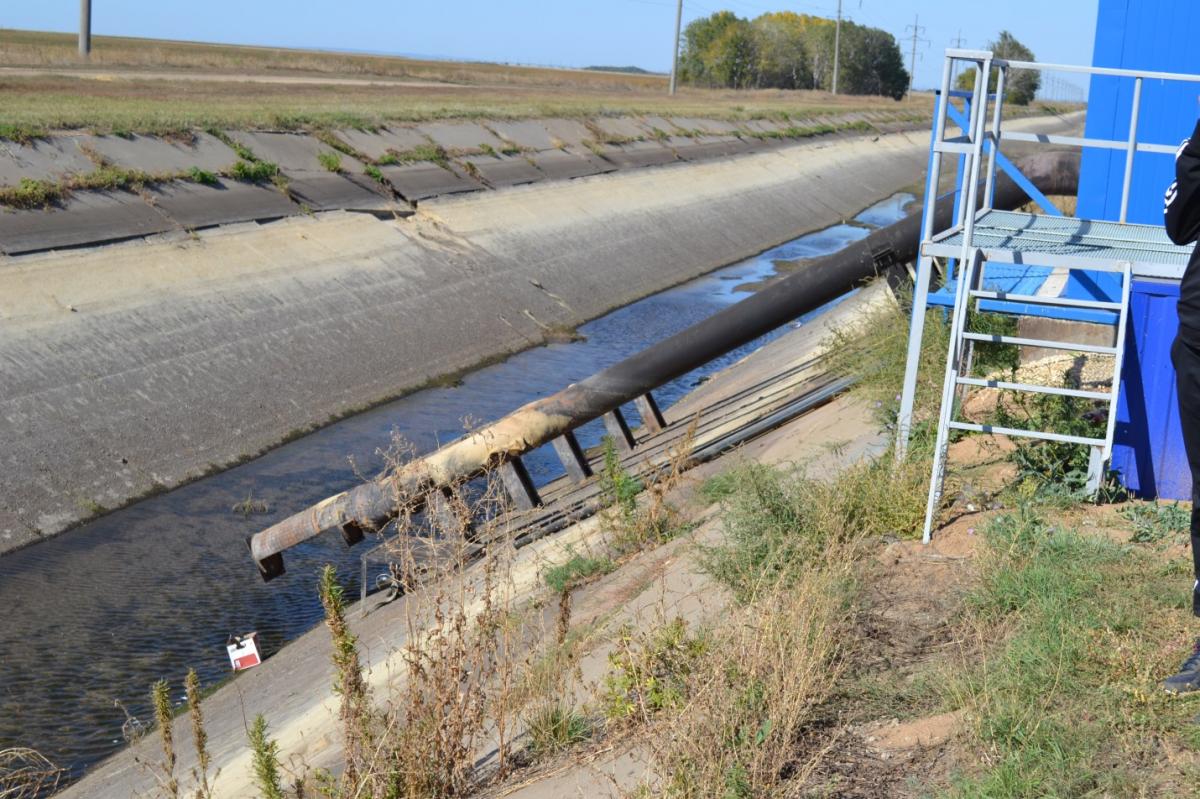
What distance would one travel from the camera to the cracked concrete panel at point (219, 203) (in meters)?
19.3

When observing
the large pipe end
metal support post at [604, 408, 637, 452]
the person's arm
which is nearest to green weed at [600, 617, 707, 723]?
the person's arm

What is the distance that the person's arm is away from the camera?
5.05 meters

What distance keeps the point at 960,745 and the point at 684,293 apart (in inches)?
877

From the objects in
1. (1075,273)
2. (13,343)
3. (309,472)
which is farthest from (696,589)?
(13,343)

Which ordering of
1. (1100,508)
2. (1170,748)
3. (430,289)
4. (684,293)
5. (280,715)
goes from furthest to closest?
(684,293) < (430,289) < (280,715) < (1100,508) < (1170,748)

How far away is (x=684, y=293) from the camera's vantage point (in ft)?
88.1

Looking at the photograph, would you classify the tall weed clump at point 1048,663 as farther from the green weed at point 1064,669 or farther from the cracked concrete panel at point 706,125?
the cracked concrete panel at point 706,125

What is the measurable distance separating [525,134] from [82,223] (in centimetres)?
1717

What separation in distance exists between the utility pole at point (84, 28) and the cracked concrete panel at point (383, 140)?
69.7 ft

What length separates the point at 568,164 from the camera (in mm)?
32406

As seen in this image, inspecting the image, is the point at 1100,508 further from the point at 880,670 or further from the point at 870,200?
the point at 870,200

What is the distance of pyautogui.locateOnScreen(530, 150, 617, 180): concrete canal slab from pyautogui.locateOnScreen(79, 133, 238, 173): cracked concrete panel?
9730 millimetres

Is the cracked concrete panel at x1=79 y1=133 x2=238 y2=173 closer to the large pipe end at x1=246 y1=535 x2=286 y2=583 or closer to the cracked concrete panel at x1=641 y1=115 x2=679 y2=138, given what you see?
the large pipe end at x1=246 y1=535 x2=286 y2=583

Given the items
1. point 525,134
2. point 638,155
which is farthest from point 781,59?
point 525,134
